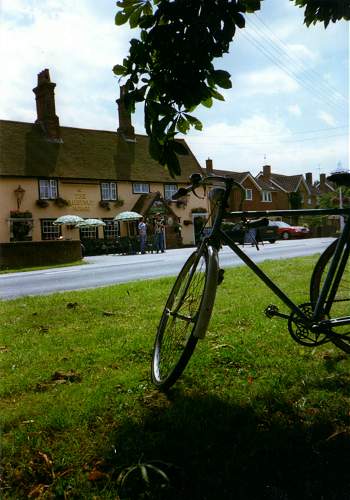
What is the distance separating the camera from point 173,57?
9.99 feet

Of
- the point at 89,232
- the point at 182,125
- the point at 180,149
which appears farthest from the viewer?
the point at 89,232

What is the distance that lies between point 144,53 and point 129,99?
31 cm

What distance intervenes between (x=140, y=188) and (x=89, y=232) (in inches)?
258

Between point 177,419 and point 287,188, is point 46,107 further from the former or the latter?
point 287,188

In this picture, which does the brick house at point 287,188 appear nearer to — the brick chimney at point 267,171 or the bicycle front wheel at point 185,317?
the brick chimney at point 267,171

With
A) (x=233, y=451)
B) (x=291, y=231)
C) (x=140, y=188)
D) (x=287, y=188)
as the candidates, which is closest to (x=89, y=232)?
(x=140, y=188)

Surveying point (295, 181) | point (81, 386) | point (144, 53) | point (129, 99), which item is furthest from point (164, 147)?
point (295, 181)

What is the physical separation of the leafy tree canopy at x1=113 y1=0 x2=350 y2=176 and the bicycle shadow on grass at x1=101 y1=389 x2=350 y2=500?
1.56 m

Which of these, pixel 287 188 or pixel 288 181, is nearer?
pixel 287 188

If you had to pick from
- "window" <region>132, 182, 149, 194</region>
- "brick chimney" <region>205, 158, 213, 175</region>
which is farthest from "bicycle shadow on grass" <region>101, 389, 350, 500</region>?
"brick chimney" <region>205, 158, 213, 175</region>

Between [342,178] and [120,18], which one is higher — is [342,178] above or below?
below

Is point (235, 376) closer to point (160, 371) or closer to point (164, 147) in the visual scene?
point (160, 371)

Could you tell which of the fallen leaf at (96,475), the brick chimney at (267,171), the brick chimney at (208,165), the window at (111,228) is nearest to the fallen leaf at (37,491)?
the fallen leaf at (96,475)

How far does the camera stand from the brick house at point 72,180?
32156 millimetres
